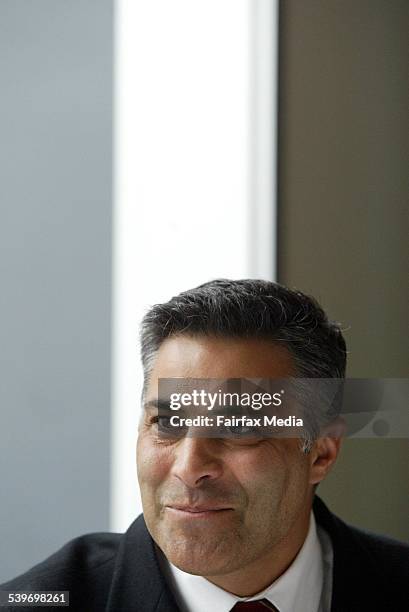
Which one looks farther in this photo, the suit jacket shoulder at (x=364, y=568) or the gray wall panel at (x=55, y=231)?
the gray wall panel at (x=55, y=231)

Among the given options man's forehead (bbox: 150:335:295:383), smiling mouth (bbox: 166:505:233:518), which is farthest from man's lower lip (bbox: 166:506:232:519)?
man's forehead (bbox: 150:335:295:383)

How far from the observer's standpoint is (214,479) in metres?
0.65

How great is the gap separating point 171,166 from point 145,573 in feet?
1.27

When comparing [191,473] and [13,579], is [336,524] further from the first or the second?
[13,579]

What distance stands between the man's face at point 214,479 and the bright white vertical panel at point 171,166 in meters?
0.16

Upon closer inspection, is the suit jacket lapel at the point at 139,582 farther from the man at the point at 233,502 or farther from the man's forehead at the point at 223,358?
the man's forehead at the point at 223,358

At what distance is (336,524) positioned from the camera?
2.43 feet

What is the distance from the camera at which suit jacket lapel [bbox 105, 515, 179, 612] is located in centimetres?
69

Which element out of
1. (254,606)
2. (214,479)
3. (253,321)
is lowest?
(254,606)

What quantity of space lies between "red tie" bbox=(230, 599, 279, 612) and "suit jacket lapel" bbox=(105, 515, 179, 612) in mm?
50

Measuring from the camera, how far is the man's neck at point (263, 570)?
675mm

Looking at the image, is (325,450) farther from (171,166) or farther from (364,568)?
(171,166)

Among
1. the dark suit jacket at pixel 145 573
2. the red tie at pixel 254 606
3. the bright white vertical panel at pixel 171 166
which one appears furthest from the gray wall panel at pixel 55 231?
the red tie at pixel 254 606

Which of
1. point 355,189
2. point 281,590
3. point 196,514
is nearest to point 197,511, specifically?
point 196,514
